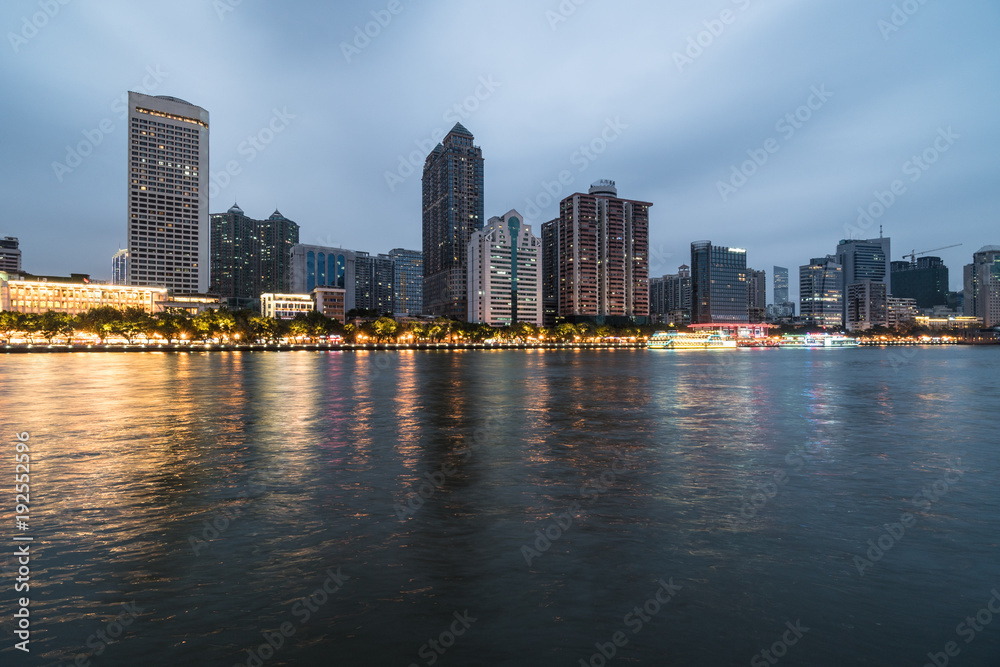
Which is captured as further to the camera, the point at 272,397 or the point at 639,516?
the point at 272,397

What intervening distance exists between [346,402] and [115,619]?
34687mm

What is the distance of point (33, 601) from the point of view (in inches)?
406

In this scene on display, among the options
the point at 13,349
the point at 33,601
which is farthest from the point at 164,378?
the point at 13,349

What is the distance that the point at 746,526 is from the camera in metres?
14.8

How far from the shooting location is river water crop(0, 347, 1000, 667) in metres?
9.17

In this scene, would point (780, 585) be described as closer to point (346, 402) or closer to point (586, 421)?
point (586, 421)

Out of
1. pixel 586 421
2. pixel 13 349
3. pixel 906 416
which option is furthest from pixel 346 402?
pixel 13 349

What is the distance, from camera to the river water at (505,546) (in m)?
9.17

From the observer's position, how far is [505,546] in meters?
13.3

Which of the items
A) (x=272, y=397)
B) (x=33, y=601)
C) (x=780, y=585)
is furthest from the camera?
(x=272, y=397)

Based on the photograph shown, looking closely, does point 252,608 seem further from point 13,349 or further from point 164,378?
point 13,349

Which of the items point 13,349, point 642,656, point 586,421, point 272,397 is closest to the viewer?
point 642,656

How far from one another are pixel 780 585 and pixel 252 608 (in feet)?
35.8

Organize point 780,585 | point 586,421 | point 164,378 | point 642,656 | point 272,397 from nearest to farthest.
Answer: point 642,656 < point 780,585 < point 586,421 < point 272,397 < point 164,378
